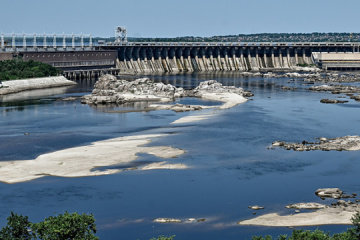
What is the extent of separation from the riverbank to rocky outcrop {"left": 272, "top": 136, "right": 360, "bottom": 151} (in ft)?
274

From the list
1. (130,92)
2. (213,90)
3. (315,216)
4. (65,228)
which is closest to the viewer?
(65,228)

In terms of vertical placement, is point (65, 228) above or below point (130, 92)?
below

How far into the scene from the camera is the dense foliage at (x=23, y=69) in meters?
154

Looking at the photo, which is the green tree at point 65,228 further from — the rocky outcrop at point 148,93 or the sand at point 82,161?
the rocky outcrop at point 148,93

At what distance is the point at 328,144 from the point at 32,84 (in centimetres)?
9595

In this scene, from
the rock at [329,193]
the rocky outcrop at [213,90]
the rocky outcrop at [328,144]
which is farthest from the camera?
the rocky outcrop at [213,90]

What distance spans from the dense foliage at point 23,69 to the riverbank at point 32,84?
2.32 metres

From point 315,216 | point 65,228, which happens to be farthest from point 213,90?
point 65,228

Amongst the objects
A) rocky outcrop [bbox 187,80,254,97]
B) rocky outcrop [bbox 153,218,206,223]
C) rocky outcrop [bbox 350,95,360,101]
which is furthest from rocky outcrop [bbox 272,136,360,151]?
rocky outcrop [bbox 187,80,254,97]

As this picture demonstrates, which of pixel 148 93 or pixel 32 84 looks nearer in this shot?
pixel 148 93

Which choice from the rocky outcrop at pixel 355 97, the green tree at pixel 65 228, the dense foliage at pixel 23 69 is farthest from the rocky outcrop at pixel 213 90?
the green tree at pixel 65 228

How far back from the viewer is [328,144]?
79.8 metres

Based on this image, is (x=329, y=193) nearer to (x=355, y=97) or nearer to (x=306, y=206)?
(x=306, y=206)

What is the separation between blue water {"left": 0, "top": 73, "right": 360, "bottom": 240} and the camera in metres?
52.7
